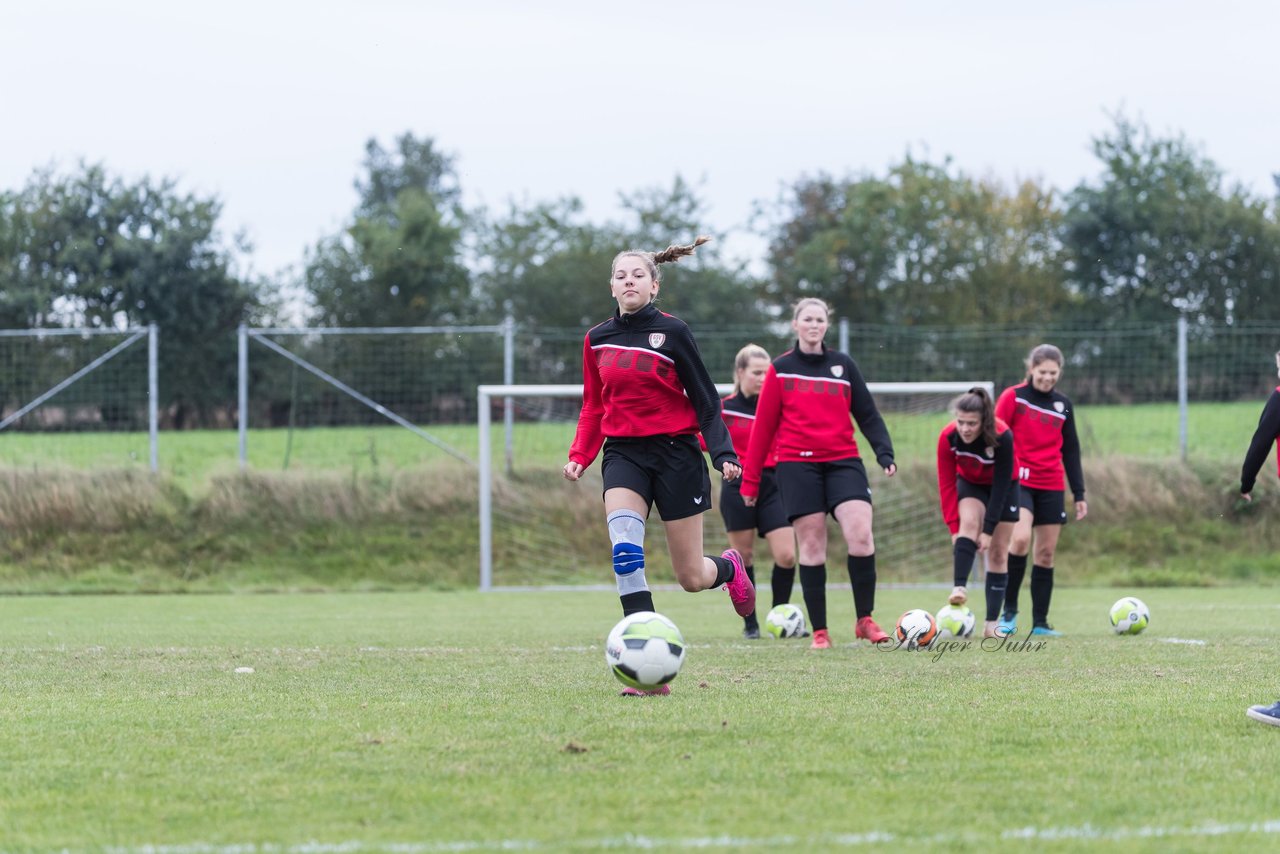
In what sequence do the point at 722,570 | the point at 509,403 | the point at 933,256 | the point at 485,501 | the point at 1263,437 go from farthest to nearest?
the point at 933,256 → the point at 509,403 → the point at 485,501 → the point at 722,570 → the point at 1263,437

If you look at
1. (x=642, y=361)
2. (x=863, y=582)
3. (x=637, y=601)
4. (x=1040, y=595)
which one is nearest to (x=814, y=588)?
(x=863, y=582)

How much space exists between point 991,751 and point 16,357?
1675cm

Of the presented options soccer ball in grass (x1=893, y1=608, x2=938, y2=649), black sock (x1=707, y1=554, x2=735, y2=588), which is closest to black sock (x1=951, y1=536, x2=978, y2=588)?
soccer ball in grass (x1=893, y1=608, x2=938, y2=649)

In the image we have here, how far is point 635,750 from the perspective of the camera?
14.8ft

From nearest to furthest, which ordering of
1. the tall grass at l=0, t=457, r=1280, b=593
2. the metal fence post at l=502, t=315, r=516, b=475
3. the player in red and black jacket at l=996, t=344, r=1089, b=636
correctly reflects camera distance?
the player in red and black jacket at l=996, t=344, r=1089, b=636 → the tall grass at l=0, t=457, r=1280, b=593 → the metal fence post at l=502, t=315, r=516, b=475

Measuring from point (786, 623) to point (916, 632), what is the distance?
1301 mm

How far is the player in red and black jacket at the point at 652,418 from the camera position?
646 cm

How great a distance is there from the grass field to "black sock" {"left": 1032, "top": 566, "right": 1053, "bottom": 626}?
1519 millimetres

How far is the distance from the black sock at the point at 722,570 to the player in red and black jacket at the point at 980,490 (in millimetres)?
2452

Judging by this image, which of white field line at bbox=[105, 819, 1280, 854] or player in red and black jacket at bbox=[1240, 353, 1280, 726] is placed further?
player in red and black jacket at bbox=[1240, 353, 1280, 726]

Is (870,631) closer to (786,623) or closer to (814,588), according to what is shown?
(814,588)

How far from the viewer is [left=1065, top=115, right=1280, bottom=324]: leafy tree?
3241 cm

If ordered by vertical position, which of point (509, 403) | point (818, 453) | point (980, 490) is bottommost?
point (980, 490)

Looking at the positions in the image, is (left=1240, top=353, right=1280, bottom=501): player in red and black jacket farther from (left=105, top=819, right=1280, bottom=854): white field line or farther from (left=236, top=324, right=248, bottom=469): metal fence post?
(left=236, top=324, right=248, bottom=469): metal fence post
